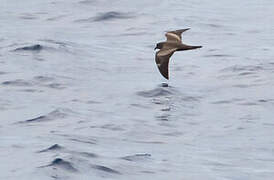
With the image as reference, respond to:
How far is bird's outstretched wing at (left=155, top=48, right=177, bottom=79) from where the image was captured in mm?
17422

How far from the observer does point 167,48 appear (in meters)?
18.4

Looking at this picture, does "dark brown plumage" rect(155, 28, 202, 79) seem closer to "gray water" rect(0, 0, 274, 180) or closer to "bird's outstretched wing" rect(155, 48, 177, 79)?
"bird's outstretched wing" rect(155, 48, 177, 79)

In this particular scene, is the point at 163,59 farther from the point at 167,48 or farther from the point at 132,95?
the point at 132,95

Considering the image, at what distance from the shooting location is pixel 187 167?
46.0 feet

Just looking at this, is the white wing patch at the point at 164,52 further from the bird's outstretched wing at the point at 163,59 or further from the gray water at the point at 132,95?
the gray water at the point at 132,95

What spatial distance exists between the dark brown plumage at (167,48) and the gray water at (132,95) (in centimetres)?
55

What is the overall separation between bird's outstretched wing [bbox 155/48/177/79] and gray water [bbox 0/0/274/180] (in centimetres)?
52

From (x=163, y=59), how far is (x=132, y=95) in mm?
821

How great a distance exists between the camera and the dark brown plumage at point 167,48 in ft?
57.7

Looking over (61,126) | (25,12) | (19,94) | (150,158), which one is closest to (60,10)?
(25,12)

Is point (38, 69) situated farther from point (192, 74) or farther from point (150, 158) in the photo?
point (150, 158)

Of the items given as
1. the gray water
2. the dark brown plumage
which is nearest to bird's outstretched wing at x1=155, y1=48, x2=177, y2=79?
the dark brown plumage

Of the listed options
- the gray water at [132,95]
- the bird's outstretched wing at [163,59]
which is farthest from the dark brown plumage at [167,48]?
the gray water at [132,95]

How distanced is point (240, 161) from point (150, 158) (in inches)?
43.0
